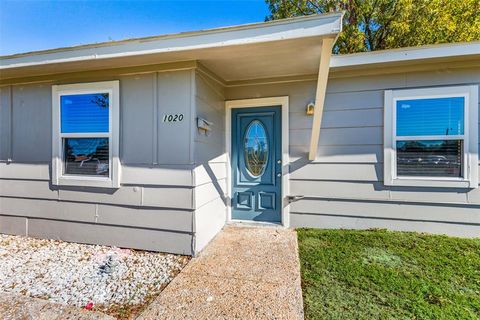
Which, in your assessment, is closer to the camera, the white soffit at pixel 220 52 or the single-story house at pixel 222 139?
the white soffit at pixel 220 52

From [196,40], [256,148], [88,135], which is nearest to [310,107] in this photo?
[256,148]

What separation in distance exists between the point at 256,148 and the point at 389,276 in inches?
91.9

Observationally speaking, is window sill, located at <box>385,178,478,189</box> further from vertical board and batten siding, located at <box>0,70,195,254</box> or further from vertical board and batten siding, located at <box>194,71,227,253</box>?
vertical board and batten siding, located at <box>0,70,195,254</box>

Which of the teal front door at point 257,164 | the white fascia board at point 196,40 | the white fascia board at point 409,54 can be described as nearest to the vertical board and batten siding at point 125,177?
the white fascia board at point 196,40

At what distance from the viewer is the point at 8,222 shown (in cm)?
355

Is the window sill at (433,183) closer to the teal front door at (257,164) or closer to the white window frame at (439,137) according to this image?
the white window frame at (439,137)

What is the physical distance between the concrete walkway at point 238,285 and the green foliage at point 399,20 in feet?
19.2

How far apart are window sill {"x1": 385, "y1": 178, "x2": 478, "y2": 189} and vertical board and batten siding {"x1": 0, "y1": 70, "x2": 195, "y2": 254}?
9.11 feet

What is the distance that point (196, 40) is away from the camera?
→ 2414 millimetres

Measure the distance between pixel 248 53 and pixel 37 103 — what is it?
10.1 feet

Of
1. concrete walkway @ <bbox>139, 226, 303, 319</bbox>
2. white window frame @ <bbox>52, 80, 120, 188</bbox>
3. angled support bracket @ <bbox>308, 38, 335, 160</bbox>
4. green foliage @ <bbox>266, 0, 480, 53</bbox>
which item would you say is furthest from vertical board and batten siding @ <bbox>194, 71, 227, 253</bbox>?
green foliage @ <bbox>266, 0, 480, 53</bbox>

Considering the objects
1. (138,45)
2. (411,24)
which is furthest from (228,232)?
(411,24)

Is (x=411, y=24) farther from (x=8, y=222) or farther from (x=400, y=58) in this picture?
(x=8, y=222)

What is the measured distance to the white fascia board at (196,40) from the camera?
2.08m
